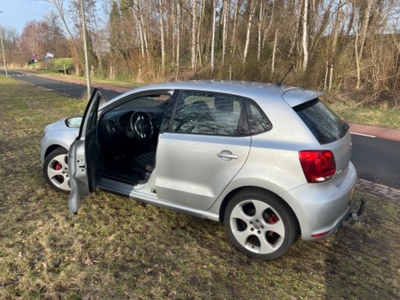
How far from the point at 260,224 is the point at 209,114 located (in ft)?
3.80

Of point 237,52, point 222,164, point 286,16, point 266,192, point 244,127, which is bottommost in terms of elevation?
point 266,192

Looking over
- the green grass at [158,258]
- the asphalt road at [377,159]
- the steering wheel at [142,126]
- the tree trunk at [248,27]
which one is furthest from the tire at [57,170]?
the tree trunk at [248,27]

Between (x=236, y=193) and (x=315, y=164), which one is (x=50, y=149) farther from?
(x=315, y=164)

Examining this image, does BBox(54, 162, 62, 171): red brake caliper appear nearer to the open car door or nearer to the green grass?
the green grass

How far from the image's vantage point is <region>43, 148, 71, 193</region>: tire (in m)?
3.96

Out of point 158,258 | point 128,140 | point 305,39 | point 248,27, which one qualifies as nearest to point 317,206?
point 158,258

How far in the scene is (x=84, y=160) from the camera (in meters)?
3.20

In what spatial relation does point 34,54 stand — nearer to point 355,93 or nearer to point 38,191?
point 355,93

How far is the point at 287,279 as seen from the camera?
270 cm

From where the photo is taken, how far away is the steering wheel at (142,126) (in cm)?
432

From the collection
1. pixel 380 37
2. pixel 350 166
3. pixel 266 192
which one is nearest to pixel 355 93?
pixel 380 37

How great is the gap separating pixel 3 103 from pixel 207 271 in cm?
1282

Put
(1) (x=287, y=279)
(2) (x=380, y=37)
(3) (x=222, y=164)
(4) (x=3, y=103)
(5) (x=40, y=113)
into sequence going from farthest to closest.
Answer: (2) (x=380, y=37), (4) (x=3, y=103), (5) (x=40, y=113), (3) (x=222, y=164), (1) (x=287, y=279)

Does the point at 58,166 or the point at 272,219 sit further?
the point at 58,166
